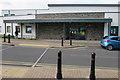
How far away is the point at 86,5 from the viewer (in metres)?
32.3

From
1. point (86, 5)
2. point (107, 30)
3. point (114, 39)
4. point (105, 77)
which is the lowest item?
point (105, 77)

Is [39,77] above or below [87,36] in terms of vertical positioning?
below

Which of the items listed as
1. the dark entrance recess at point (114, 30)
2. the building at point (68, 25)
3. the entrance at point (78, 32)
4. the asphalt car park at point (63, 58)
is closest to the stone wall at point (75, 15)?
the building at point (68, 25)

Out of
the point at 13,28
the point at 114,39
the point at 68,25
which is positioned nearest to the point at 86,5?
the point at 68,25

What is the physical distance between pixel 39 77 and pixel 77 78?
1442 mm

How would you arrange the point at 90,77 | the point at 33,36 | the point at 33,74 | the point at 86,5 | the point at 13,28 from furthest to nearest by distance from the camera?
1. the point at 86,5
2. the point at 13,28
3. the point at 33,36
4. the point at 33,74
5. the point at 90,77

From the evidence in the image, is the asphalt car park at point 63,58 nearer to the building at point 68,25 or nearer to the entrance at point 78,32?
the building at point 68,25

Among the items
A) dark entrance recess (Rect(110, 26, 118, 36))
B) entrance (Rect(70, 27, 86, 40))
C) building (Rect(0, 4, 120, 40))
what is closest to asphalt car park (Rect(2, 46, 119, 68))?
building (Rect(0, 4, 120, 40))

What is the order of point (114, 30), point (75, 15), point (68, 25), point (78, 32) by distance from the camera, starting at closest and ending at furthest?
point (114, 30) → point (75, 15) → point (78, 32) → point (68, 25)

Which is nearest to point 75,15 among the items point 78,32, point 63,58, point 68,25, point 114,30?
point 68,25

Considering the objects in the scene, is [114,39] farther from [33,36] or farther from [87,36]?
[33,36]

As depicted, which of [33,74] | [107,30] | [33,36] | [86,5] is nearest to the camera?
[33,74]

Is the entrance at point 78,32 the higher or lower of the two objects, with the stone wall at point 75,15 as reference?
lower

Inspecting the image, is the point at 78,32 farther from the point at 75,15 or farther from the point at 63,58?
the point at 63,58
